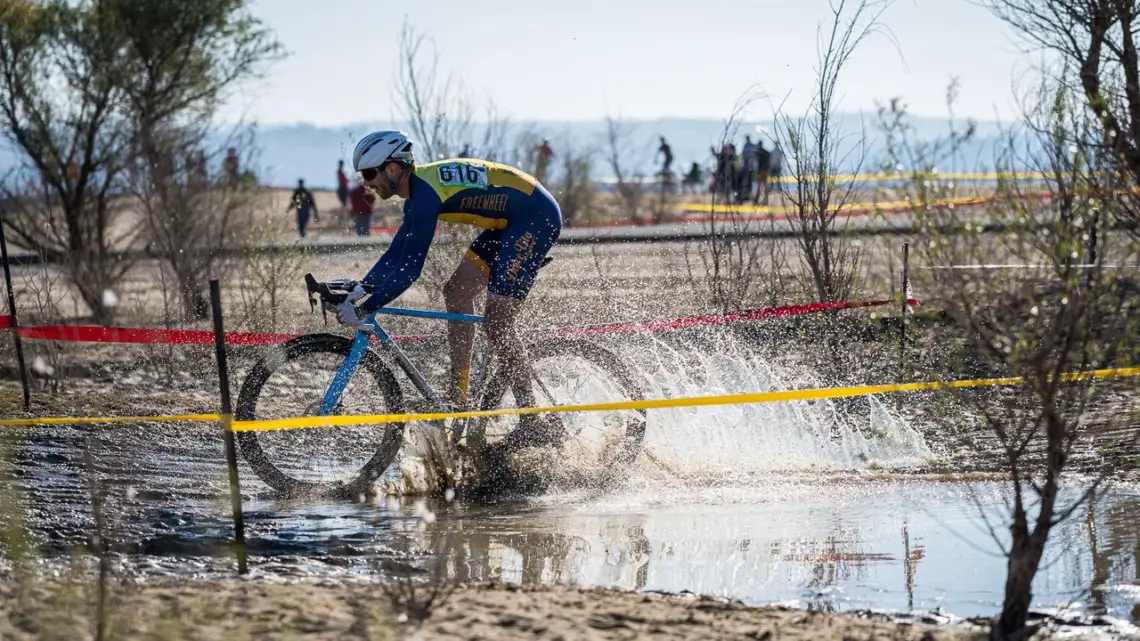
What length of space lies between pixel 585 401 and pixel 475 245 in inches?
42.5

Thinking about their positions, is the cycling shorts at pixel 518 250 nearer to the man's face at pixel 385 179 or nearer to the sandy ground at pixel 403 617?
the man's face at pixel 385 179

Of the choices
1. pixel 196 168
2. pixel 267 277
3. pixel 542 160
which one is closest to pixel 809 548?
pixel 267 277

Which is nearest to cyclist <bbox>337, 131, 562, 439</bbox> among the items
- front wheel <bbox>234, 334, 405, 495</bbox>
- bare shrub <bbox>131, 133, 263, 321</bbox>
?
front wheel <bbox>234, 334, 405, 495</bbox>

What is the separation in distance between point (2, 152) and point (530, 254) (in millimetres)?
15538

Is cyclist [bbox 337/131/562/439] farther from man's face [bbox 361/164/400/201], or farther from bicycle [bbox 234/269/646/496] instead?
bicycle [bbox 234/269/646/496]

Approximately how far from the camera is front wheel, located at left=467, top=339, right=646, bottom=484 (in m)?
7.92

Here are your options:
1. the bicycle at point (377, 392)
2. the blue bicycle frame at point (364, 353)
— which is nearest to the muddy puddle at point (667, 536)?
the bicycle at point (377, 392)

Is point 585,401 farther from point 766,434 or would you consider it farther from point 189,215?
point 189,215

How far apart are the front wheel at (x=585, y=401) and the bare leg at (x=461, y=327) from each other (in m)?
0.17

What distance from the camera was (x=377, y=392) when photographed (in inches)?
303

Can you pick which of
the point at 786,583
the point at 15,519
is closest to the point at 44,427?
the point at 15,519

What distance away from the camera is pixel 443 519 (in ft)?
23.3

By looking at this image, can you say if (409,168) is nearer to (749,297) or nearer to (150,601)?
Answer: (150,601)

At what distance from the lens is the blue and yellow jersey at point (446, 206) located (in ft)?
24.6
